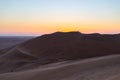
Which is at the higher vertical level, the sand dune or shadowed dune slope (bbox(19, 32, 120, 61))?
shadowed dune slope (bbox(19, 32, 120, 61))

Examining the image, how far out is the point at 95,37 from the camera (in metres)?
14.4

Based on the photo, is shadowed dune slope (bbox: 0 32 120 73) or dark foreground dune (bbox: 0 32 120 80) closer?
dark foreground dune (bbox: 0 32 120 80)

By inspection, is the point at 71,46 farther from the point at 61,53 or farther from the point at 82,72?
the point at 82,72

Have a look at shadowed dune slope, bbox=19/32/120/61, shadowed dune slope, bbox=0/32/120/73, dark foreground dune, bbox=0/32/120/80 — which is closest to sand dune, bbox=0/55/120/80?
dark foreground dune, bbox=0/32/120/80

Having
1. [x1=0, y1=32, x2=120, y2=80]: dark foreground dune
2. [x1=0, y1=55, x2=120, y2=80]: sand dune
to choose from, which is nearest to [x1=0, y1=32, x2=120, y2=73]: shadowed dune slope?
[x1=0, y1=32, x2=120, y2=80]: dark foreground dune

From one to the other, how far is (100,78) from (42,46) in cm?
846

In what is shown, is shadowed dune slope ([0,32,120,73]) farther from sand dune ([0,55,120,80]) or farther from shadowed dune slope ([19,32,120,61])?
sand dune ([0,55,120,80])

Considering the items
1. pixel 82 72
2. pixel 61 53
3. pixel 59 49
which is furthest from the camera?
pixel 59 49

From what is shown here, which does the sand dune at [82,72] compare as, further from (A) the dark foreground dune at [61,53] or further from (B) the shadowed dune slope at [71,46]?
(B) the shadowed dune slope at [71,46]

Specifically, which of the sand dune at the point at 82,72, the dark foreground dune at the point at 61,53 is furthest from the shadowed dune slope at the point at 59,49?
the sand dune at the point at 82,72

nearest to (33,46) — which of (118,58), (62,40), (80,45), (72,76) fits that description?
(62,40)

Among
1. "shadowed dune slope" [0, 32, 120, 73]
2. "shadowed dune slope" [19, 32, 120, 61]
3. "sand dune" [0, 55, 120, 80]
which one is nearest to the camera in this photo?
"sand dune" [0, 55, 120, 80]

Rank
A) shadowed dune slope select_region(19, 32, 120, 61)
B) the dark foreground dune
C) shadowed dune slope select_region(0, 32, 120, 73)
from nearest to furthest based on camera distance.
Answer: the dark foreground dune → shadowed dune slope select_region(0, 32, 120, 73) → shadowed dune slope select_region(19, 32, 120, 61)

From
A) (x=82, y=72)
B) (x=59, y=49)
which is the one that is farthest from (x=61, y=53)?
(x=82, y=72)
